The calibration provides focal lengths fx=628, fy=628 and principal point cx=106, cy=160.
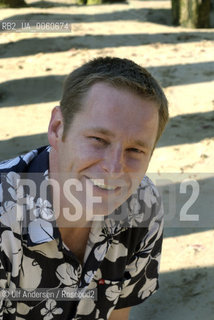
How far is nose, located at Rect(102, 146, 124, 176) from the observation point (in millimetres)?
2039

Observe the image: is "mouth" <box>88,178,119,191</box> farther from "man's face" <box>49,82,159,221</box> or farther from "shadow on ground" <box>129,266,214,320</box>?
"shadow on ground" <box>129,266,214,320</box>

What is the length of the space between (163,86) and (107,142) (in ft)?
12.5

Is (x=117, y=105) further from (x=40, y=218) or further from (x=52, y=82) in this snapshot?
(x=52, y=82)

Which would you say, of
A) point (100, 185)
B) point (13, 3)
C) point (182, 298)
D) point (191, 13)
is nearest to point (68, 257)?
point (100, 185)

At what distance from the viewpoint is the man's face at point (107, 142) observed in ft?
6.68

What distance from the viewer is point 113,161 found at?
6.72ft

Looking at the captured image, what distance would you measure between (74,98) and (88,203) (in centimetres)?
36

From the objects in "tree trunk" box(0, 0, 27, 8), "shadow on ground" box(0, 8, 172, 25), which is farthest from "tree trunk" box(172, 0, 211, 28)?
"tree trunk" box(0, 0, 27, 8)

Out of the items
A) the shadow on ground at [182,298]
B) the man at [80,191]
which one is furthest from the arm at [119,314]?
the shadow on ground at [182,298]

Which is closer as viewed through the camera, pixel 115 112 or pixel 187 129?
pixel 115 112

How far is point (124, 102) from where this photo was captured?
2.03 meters

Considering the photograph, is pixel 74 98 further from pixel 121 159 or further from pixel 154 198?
pixel 154 198

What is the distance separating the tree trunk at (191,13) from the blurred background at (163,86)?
1cm

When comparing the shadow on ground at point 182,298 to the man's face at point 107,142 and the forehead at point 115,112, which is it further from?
the forehead at point 115,112
